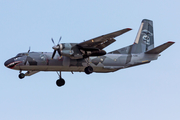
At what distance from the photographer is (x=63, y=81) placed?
35906 mm

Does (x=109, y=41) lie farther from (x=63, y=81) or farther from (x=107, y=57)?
Result: (x=63, y=81)

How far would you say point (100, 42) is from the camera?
32.6 meters

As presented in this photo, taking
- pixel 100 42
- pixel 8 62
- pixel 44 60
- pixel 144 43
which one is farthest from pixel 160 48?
pixel 8 62

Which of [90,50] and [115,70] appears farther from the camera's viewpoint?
[115,70]

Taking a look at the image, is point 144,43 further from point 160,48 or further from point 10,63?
point 10,63

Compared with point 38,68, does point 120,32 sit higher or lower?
higher

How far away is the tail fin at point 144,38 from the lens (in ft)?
123

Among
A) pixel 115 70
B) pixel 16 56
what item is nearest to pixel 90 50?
pixel 115 70

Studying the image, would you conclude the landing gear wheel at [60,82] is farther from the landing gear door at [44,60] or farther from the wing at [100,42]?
the wing at [100,42]

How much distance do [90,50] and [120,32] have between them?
3533 mm

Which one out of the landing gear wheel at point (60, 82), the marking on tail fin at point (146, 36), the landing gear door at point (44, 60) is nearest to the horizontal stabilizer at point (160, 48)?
the marking on tail fin at point (146, 36)

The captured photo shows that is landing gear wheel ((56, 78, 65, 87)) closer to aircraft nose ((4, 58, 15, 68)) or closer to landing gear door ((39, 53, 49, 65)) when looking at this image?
landing gear door ((39, 53, 49, 65))

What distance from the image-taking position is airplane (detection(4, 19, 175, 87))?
105 ft

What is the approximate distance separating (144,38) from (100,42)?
766cm
